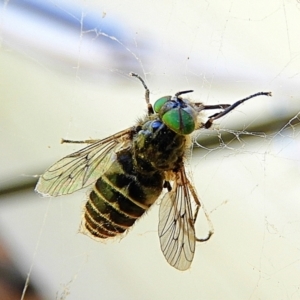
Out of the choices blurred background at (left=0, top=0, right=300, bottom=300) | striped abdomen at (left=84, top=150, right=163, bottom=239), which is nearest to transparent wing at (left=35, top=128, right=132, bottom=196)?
striped abdomen at (left=84, top=150, right=163, bottom=239)

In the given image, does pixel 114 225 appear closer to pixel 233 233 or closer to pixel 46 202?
pixel 233 233

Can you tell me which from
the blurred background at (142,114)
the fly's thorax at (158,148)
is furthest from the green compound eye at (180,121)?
the blurred background at (142,114)

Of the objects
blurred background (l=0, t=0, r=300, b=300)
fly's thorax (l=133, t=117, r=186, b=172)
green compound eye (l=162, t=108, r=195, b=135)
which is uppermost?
green compound eye (l=162, t=108, r=195, b=135)

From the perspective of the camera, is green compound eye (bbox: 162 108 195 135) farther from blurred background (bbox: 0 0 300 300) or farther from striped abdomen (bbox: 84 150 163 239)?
blurred background (bbox: 0 0 300 300)

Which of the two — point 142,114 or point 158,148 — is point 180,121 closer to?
point 158,148

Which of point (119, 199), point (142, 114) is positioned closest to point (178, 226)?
point (119, 199)

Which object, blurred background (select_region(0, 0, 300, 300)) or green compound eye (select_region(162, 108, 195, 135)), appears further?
blurred background (select_region(0, 0, 300, 300))
